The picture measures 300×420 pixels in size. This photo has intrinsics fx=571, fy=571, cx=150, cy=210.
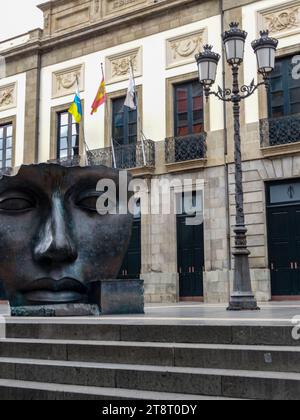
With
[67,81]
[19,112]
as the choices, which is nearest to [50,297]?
[67,81]

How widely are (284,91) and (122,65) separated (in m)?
7.06

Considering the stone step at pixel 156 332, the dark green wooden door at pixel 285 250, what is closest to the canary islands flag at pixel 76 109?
the dark green wooden door at pixel 285 250

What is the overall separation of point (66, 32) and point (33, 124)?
4256 mm

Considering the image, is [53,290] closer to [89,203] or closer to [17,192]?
[89,203]

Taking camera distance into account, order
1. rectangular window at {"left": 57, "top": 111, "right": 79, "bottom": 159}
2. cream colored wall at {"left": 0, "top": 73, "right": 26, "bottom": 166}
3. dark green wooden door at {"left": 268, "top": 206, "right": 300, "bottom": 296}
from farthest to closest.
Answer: cream colored wall at {"left": 0, "top": 73, "right": 26, "bottom": 166} → rectangular window at {"left": 57, "top": 111, "right": 79, "bottom": 159} → dark green wooden door at {"left": 268, "top": 206, "right": 300, "bottom": 296}

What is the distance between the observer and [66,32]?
2491 centimetres

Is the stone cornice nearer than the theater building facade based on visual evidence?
No

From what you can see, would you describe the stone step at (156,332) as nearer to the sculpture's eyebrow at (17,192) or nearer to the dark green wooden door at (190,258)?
the sculpture's eyebrow at (17,192)

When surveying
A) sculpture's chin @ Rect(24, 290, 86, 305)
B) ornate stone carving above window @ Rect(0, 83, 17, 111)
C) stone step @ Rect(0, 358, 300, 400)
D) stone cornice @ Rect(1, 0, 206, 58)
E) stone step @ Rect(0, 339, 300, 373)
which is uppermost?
stone cornice @ Rect(1, 0, 206, 58)

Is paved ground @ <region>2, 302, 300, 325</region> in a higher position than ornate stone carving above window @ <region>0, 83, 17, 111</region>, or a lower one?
lower

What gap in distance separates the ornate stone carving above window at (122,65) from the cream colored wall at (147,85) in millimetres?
192

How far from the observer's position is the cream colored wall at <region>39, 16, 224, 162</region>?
2086 cm

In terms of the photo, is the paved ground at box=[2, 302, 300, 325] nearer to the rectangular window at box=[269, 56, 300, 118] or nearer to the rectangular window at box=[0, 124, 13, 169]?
the rectangular window at box=[269, 56, 300, 118]

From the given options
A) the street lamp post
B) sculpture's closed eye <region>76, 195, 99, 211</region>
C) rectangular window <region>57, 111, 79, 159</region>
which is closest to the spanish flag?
rectangular window <region>57, 111, 79, 159</region>
